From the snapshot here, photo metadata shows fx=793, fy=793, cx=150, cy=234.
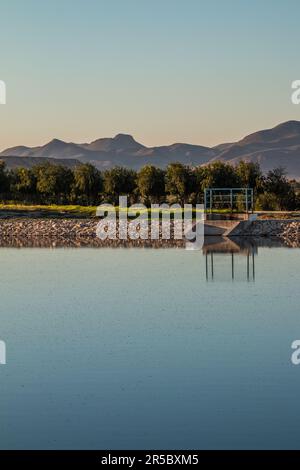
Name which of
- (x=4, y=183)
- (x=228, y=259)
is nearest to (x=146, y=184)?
(x=4, y=183)

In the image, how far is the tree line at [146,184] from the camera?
2881 inches

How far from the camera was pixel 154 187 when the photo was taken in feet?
255

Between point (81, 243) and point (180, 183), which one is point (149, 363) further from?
point (180, 183)

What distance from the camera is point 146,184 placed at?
77438 mm

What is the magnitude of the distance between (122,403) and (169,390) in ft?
3.55

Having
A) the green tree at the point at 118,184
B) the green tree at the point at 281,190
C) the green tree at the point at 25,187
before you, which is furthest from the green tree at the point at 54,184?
the green tree at the point at 281,190

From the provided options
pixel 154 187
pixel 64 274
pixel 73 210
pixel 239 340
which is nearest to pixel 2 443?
pixel 239 340

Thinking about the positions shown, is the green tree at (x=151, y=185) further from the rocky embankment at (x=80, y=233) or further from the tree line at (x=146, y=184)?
the rocky embankment at (x=80, y=233)

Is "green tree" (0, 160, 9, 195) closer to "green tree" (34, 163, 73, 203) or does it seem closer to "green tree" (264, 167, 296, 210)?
"green tree" (34, 163, 73, 203)

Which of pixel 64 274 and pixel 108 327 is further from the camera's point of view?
pixel 64 274

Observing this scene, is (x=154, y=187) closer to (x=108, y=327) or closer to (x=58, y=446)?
(x=108, y=327)
